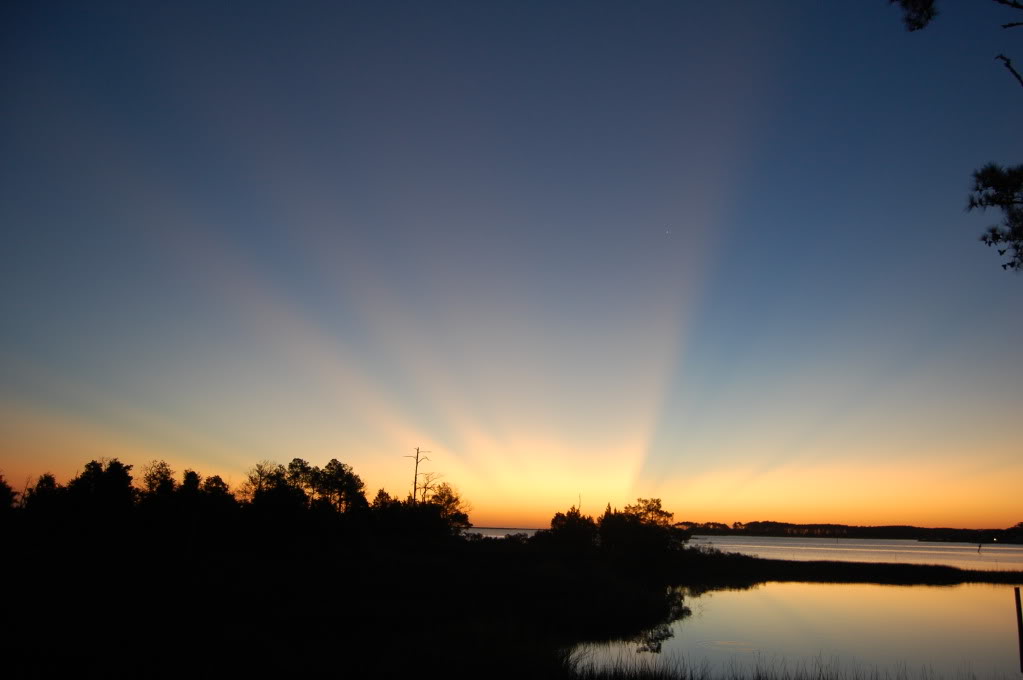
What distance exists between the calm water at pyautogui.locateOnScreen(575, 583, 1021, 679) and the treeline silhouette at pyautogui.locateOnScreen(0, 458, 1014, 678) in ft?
9.67

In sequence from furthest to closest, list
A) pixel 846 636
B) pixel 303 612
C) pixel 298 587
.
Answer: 1. pixel 846 636
2. pixel 298 587
3. pixel 303 612

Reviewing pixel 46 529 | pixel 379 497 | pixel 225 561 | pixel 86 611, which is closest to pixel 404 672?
pixel 86 611

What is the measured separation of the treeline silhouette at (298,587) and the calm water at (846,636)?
295 centimetres

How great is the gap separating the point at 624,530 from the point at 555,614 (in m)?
42.5

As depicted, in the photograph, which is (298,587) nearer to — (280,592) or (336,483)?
(280,592)

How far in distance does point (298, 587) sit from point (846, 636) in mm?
33089

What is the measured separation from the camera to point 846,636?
37.0 metres

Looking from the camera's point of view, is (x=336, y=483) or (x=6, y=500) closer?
(x=6, y=500)

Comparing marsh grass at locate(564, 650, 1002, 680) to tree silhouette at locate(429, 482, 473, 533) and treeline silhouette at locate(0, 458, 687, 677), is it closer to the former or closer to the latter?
treeline silhouette at locate(0, 458, 687, 677)

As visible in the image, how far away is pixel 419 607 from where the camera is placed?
2983cm

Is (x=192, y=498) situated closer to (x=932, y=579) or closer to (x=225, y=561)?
(x=225, y=561)

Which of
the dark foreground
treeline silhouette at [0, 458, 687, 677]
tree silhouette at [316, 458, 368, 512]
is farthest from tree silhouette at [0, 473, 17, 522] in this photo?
tree silhouette at [316, 458, 368, 512]

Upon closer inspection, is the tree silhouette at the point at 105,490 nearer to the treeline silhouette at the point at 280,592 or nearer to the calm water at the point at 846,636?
the treeline silhouette at the point at 280,592

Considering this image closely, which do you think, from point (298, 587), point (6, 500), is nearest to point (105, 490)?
point (6, 500)
